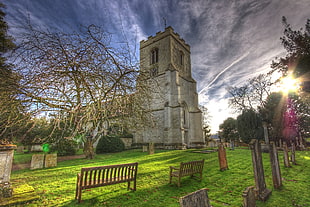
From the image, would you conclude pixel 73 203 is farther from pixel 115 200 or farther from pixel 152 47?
pixel 152 47

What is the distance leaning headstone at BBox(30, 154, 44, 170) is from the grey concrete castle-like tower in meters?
10.8

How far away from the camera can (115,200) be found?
400 centimetres

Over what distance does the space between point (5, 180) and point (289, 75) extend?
15928 mm

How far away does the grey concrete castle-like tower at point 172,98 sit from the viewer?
20.3 m

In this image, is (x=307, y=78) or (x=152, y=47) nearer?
(x=307, y=78)

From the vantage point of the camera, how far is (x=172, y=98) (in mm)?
21391

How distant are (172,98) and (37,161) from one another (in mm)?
16106

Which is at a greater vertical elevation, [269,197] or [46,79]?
[46,79]

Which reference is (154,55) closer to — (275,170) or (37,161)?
(37,161)

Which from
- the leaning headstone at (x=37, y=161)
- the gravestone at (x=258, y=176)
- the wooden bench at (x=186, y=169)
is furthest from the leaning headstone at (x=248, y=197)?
the leaning headstone at (x=37, y=161)

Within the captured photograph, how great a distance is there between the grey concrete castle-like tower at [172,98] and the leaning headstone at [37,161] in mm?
10833

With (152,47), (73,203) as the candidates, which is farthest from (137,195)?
(152,47)

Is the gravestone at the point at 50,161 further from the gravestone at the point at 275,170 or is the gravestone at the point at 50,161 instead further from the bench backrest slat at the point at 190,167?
the gravestone at the point at 275,170

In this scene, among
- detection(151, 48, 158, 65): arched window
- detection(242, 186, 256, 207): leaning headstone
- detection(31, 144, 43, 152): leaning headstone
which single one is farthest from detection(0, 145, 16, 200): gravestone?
detection(31, 144, 43, 152): leaning headstone
